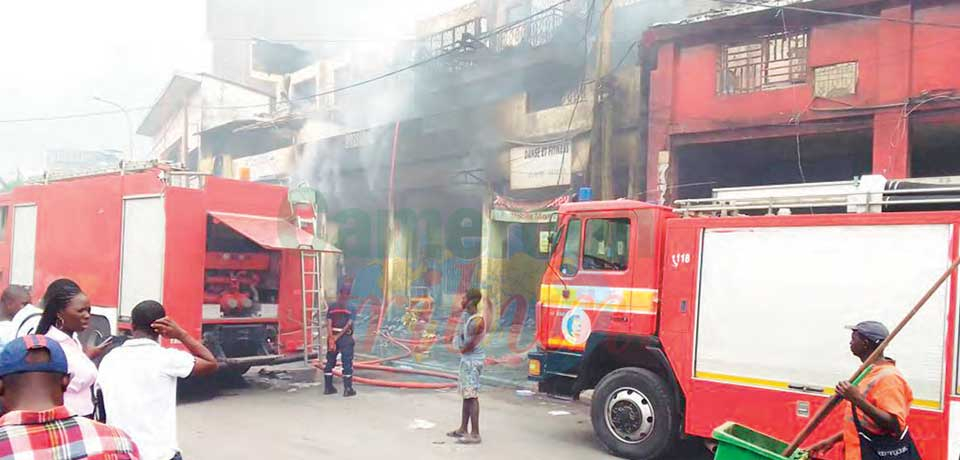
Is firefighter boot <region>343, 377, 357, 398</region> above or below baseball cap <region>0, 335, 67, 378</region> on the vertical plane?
below

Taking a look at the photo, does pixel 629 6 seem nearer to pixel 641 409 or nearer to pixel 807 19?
pixel 807 19

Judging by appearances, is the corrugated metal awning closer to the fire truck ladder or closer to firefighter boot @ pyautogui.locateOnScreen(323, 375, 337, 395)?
the fire truck ladder

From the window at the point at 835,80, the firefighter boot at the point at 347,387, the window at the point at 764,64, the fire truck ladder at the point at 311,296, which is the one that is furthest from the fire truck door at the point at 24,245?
the window at the point at 835,80

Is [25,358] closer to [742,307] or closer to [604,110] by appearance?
[742,307]

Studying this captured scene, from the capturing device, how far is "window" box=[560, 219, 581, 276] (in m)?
6.75

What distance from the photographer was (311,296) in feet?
31.8

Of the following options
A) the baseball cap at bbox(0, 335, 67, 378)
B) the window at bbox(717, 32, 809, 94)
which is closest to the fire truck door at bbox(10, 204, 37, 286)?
the baseball cap at bbox(0, 335, 67, 378)

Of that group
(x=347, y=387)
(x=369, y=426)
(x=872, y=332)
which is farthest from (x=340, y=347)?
(x=872, y=332)

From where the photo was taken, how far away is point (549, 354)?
6.89 m

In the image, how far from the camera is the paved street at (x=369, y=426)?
6406 mm

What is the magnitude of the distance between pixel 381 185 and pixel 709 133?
10688 mm

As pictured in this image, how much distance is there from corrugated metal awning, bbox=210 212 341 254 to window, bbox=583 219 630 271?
3.99 meters

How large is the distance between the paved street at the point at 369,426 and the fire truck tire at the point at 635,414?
0.30m

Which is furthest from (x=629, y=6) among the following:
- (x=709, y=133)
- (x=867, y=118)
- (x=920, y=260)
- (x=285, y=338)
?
(x=920, y=260)
